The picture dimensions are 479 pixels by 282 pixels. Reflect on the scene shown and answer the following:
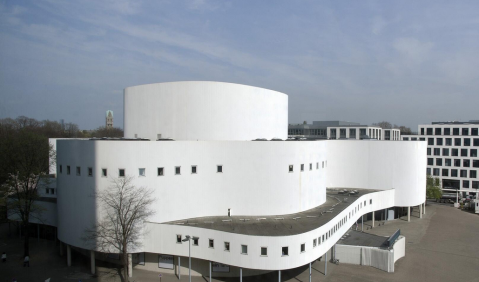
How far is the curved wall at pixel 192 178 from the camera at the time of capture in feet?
84.9

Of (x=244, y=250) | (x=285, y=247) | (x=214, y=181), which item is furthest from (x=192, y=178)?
(x=285, y=247)

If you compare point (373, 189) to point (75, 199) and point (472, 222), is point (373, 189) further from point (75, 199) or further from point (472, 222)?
point (75, 199)

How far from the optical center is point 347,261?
100 ft

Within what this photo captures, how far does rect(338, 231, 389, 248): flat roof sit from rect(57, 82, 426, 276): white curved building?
1.77 m

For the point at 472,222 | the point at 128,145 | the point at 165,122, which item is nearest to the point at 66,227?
the point at 128,145

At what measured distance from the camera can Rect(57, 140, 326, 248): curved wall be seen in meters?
25.9

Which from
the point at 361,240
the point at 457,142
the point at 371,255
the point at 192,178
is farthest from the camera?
the point at 457,142

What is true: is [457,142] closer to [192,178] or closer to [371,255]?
[371,255]

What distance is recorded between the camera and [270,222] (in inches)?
1080

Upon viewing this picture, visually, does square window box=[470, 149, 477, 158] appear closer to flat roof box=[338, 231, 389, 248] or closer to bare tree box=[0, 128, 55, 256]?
flat roof box=[338, 231, 389, 248]

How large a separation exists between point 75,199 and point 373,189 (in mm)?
37391

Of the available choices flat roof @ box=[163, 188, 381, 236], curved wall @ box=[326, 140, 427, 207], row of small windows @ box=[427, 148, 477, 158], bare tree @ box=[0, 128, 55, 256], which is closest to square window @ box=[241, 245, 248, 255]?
flat roof @ box=[163, 188, 381, 236]

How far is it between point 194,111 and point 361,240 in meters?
20.9

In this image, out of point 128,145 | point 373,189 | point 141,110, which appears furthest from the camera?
point 373,189
